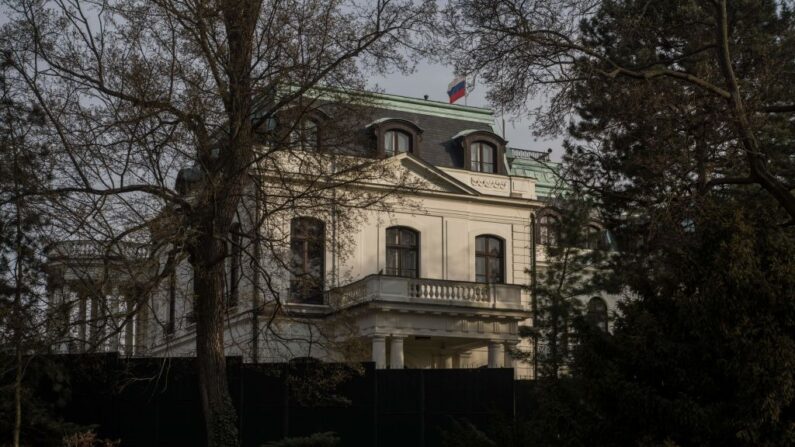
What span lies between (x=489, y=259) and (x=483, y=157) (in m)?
4.00

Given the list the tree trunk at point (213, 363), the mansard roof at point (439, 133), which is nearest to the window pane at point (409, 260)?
the mansard roof at point (439, 133)

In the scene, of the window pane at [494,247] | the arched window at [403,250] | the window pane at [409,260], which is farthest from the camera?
the window pane at [494,247]

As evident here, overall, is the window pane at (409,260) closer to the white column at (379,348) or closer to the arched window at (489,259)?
the arched window at (489,259)

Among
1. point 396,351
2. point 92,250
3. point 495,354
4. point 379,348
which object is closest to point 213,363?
point 92,250

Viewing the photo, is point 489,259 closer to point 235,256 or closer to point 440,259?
point 440,259

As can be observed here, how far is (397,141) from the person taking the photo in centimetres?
3900

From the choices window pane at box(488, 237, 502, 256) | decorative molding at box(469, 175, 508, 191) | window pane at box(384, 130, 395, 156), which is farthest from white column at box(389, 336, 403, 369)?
decorative molding at box(469, 175, 508, 191)

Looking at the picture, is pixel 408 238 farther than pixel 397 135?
Yes

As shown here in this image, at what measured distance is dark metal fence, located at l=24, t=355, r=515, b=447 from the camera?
18.8m

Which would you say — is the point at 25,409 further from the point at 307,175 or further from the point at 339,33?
the point at 339,33

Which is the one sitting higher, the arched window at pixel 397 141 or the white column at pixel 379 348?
the arched window at pixel 397 141

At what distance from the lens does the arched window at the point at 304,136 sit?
56.9 ft

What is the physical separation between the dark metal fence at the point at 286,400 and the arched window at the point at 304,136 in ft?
13.9

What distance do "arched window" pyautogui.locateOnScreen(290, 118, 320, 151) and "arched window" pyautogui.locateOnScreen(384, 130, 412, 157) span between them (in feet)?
66.6
